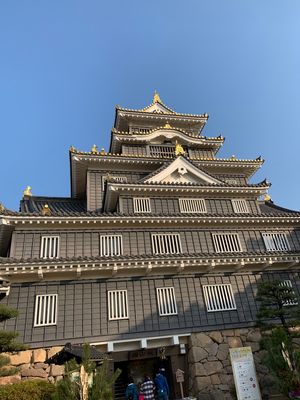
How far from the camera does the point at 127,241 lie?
19.5 meters

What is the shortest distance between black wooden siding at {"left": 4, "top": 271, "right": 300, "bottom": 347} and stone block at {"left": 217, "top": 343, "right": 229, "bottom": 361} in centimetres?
94

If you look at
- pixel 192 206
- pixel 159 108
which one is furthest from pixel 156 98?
pixel 192 206

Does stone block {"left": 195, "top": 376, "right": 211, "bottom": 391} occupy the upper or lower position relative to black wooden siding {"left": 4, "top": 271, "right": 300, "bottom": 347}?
lower

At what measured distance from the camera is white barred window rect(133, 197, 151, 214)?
2142 centimetres

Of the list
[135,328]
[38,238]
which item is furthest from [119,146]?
[135,328]

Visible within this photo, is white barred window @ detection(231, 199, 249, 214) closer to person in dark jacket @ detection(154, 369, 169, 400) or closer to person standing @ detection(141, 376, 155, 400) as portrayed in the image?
person in dark jacket @ detection(154, 369, 169, 400)

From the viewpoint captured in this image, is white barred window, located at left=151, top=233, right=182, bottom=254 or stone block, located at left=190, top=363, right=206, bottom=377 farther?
white barred window, located at left=151, top=233, right=182, bottom=254

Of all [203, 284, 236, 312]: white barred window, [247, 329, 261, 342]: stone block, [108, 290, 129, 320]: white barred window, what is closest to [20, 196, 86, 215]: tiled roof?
[108, 290, 129, 320]: white barred window

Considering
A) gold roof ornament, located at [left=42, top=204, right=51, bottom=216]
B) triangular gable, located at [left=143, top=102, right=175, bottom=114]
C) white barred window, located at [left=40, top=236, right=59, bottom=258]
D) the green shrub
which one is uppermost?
triangular gable, located at [left=143, top=102, right=175, bottom=114]

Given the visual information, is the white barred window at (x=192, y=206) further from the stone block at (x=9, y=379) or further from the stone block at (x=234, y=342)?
the stone block at (x=9, y=379)

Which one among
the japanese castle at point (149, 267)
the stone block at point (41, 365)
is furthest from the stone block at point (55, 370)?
the japanese castle at point (149, 267)

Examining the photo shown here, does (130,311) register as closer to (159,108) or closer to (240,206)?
(240,206)

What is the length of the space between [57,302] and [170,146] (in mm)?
16762

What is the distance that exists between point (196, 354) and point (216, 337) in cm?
151
